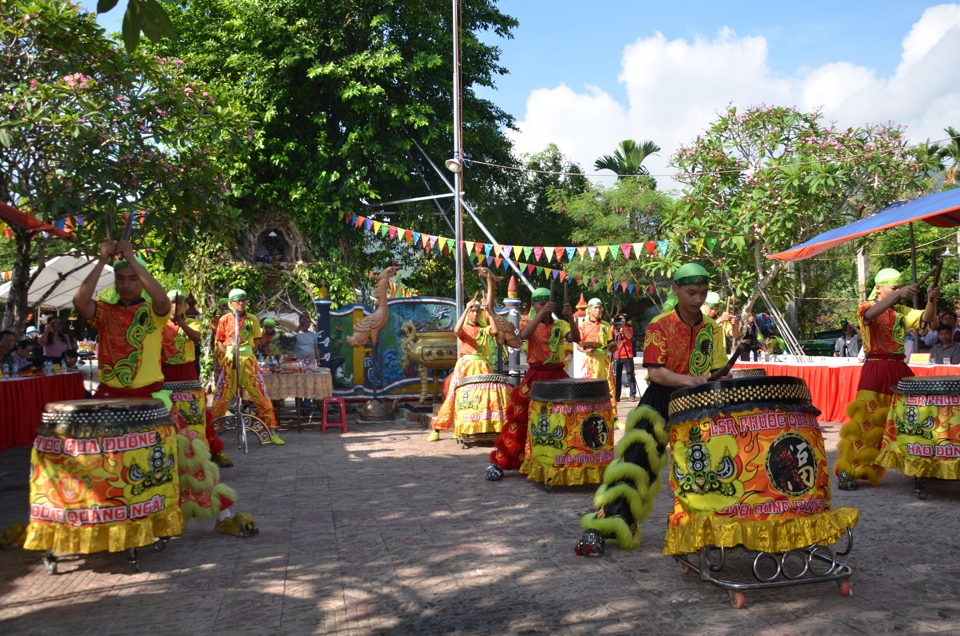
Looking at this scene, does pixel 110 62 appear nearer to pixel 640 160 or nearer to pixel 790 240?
pixel 790 240

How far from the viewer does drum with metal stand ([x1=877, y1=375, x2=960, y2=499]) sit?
22.1 ft

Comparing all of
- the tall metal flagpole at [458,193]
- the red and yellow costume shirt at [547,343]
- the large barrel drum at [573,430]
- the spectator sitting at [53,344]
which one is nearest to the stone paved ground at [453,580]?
the large barrel drum at [573,430]

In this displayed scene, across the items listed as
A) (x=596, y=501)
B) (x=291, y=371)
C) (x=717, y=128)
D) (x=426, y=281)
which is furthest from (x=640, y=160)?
(x=596, y=501)

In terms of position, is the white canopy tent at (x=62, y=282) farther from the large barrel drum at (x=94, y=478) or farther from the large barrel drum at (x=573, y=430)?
the large barrel drum at (x=94, y=478)

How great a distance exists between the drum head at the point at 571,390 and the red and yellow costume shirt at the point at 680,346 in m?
2.41

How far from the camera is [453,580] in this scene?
483cm

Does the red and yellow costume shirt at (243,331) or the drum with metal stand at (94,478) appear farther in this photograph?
the red and yellow costume shirt at (243,331)

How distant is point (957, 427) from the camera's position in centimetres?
673

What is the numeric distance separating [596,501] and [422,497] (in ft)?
8.66

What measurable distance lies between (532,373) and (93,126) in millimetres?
6077

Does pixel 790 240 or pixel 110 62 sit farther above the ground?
pixel 110 62

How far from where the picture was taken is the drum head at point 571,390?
292 inches

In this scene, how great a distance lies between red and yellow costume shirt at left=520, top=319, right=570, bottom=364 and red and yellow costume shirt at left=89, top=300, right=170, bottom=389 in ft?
12.3

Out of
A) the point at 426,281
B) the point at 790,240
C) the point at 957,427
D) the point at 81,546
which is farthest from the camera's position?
the point at 426,281
